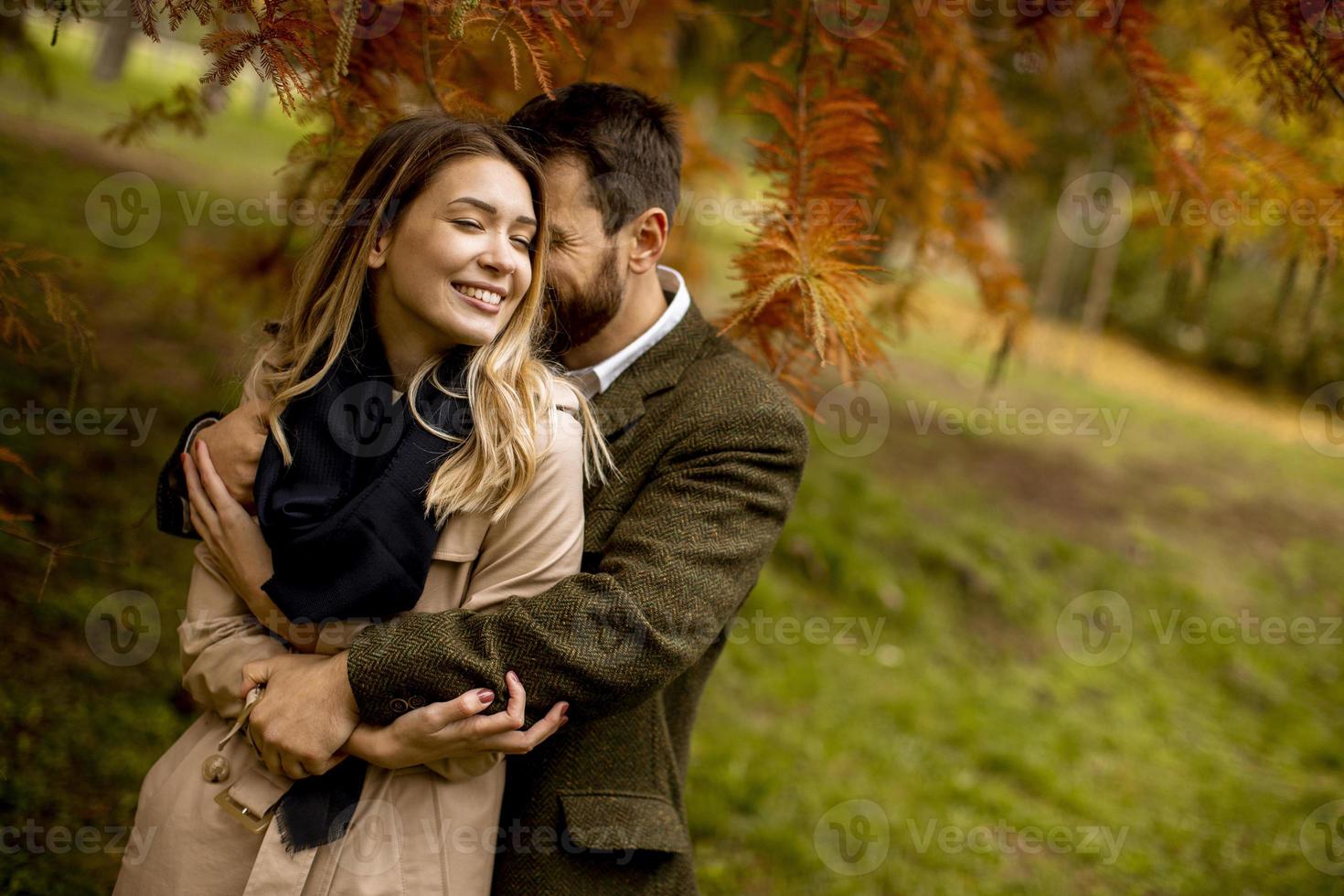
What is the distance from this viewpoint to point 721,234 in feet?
43.5

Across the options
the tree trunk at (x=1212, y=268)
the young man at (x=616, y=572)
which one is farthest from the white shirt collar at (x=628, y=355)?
the tree trunk at (x=1212, y=268)

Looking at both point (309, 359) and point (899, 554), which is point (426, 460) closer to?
point (309, 359)

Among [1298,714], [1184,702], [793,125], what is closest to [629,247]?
[793,125]

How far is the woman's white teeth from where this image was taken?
169cm

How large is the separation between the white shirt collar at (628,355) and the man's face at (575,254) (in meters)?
0.09

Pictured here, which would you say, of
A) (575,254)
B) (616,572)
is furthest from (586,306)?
(616,572)

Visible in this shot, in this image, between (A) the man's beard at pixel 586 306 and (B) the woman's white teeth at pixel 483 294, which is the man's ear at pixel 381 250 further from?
(A) the man's beard at pixel 586 306

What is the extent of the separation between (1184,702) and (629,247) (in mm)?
4508

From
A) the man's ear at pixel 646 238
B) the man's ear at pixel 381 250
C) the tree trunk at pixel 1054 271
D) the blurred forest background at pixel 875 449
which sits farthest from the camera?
the tree trunk at pixel 1054 271

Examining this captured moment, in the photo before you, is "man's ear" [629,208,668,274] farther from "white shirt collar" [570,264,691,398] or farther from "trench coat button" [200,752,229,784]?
"trench coat button" [200,752,229,784]

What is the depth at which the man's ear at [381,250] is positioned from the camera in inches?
68.9

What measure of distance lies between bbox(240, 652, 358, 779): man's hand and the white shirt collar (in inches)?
28.5

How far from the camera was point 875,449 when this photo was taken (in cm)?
679

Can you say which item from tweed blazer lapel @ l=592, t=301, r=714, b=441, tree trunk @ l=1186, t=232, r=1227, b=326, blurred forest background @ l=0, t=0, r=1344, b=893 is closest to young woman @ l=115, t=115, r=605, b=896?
tweed blazer lapel @ l=592, t=301, r=714, b=441
